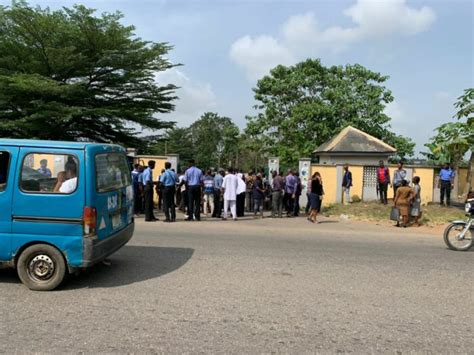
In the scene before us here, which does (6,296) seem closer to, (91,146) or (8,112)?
(91,146)

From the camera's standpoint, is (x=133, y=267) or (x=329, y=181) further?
(x=329, y=181)

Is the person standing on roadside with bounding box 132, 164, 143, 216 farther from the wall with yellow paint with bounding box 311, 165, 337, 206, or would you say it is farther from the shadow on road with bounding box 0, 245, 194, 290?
the wall with yellow paint with bounding box 311, 165, 337, 206

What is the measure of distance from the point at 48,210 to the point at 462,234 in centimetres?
815

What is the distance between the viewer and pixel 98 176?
18.7 feet

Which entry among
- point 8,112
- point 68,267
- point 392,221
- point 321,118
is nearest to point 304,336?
point 68,267

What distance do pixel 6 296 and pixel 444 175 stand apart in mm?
16317

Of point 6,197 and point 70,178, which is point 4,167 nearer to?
Answer: point 6,197

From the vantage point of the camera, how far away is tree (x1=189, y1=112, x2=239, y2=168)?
234 feet

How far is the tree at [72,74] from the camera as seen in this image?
57.1ft

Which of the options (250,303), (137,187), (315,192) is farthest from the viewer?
(137,187)

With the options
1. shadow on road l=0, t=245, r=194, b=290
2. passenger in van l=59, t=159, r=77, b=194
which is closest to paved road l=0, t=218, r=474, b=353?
shadow on road l=0, t=245, r=194, b=290

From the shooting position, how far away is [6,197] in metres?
5.57

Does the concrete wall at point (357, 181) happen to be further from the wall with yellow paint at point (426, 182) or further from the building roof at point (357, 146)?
the building roof at point (357, 146)

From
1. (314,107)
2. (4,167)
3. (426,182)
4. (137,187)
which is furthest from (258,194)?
(314,107)
